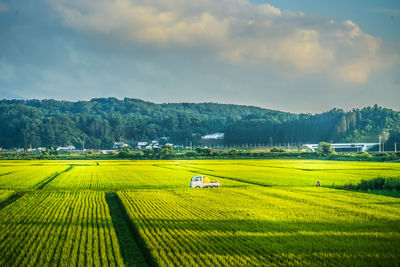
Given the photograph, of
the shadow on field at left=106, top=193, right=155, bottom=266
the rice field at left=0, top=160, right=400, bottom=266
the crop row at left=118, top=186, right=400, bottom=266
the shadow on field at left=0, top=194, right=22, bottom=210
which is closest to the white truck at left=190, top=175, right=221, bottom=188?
the rice field at left=0, top=160, right=400, bottom=266

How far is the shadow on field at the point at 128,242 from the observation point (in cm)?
1201

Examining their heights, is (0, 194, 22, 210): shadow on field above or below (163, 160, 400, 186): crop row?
above

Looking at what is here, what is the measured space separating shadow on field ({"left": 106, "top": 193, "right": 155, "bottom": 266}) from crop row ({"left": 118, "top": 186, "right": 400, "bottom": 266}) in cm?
29

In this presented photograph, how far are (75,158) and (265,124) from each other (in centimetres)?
10254

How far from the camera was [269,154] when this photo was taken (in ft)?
339

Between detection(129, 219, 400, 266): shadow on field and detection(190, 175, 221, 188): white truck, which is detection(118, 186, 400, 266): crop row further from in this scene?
detection(190, 175, 221, 188): white truck

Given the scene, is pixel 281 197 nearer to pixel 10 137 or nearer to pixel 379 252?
pixel 379 252

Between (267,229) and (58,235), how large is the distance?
7.35m

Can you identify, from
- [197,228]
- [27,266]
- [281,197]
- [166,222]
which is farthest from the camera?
[281,197]

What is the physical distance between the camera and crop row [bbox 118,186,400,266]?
11.6 metres

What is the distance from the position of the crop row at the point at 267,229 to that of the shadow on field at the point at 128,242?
0.29 meters

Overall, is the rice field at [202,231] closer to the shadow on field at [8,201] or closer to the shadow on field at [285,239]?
the shadow on field at [285,239]

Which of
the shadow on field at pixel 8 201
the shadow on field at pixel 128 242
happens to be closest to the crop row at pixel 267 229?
the shadow on field at pixel 128 242

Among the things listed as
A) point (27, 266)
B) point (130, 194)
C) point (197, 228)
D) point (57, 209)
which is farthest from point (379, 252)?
point (130, 194)
